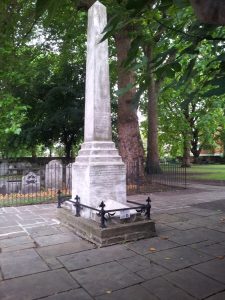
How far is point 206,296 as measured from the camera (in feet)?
12.1

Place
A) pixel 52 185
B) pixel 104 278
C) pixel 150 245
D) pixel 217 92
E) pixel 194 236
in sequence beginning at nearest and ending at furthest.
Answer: pixel 217 92, pixel 104 278, pixel 150 245, pixel 194 236, pixel 52 185

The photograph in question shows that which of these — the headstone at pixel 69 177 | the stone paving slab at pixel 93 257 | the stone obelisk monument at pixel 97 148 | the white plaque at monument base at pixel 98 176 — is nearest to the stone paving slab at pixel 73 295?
the stone paving slab at pixel 93 257

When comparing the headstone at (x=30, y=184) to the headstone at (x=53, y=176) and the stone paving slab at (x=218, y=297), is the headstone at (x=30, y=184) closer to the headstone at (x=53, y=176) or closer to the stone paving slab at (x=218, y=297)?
the headstone at (x=53, y=176)

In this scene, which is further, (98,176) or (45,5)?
(98,176)

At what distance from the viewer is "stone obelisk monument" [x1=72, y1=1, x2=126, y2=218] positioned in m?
6.91

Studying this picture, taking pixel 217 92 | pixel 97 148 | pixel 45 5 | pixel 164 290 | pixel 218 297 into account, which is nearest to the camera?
pixel 45 5

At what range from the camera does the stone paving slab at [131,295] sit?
3.65m

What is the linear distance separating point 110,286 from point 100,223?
2182 millimetres

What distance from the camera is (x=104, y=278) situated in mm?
4219

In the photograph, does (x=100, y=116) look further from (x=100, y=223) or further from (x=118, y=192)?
(x=100, y=223)

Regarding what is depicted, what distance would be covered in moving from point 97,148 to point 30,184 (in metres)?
7.24

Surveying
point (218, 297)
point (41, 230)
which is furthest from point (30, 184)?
point (218, 297)

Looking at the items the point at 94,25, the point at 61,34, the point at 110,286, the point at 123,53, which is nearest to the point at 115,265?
the point at 110,286

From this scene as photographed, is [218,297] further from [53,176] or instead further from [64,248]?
[53,176]
